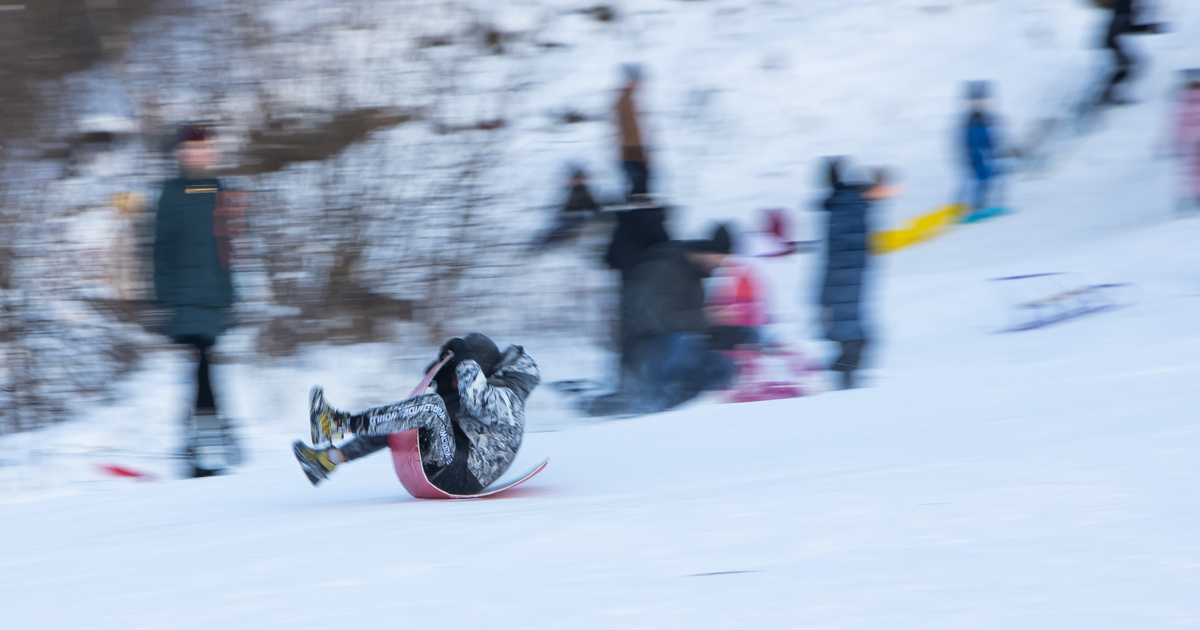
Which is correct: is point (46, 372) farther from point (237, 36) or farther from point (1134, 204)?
point (1134, 204)

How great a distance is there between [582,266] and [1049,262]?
160 inches

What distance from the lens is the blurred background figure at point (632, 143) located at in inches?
275

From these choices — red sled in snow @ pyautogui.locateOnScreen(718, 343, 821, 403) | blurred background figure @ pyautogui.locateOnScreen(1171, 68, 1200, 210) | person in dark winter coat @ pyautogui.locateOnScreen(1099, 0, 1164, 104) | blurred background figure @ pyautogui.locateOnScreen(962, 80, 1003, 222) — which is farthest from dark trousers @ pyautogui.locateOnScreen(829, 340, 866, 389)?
person in dark winter coat @ pyautogui.locateOnScreen(1099, 0, 1164, 104)

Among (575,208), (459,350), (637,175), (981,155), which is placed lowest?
(459,350)

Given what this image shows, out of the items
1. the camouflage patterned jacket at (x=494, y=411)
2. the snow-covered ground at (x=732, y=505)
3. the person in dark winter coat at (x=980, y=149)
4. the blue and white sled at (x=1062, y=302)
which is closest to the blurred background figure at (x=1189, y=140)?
the snow-covered ground at (x=732, y=505)

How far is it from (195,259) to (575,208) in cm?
247

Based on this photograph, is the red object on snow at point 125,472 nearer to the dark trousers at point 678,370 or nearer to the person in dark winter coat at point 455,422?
the person in dark winter coat at point 455,422

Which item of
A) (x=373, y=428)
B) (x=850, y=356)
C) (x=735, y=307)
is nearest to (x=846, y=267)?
(x=850, y=356)

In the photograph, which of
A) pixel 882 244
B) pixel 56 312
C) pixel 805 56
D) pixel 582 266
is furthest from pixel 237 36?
pixel 805 56

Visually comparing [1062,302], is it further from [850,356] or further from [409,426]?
[409,426]

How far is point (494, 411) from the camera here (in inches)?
155

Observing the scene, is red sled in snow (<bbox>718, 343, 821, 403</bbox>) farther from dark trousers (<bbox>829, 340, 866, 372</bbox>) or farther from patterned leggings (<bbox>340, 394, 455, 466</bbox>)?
patterned leggings (<bbox>340, 394, 455, 466</bbox>)

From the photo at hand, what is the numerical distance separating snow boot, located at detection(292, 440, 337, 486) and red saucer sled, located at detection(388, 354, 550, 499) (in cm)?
22

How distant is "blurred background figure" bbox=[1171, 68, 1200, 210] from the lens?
9.05m
